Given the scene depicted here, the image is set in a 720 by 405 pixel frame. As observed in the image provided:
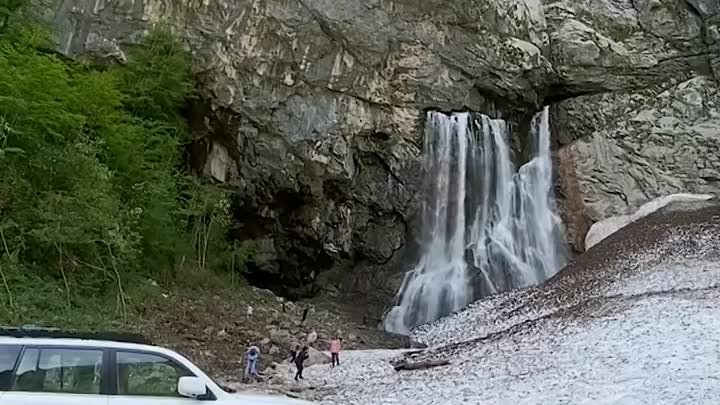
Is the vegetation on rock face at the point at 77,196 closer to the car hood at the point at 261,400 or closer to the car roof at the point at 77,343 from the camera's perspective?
the car roof at the point at 77,343

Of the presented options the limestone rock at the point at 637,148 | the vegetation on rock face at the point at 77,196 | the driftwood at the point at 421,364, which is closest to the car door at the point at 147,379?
the driftwood at the point at 421,364

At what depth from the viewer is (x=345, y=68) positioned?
92.1 feet

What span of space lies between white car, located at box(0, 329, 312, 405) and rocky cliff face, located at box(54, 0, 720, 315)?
20.9 metres

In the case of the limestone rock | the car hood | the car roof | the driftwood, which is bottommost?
the driftwood

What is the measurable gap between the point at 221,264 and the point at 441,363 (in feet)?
41.5

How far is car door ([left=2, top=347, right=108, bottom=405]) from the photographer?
237 inches

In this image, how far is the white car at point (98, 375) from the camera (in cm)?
606

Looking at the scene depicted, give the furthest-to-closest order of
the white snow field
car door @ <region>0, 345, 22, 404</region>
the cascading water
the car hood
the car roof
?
the cascading water, the white snow field, the car hood, the car roof, car door @ <region>0, 345, 22, 404</region>

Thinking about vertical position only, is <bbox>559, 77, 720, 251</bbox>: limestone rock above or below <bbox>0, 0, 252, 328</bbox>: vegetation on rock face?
above

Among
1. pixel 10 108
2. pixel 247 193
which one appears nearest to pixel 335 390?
pixel 10 108

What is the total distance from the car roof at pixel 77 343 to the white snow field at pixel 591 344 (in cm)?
584

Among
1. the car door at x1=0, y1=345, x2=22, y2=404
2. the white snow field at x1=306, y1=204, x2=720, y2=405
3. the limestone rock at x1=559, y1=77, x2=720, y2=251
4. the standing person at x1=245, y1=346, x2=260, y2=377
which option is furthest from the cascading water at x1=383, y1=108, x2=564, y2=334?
the car door at x1=0, y1=345, x2=22, y2=404

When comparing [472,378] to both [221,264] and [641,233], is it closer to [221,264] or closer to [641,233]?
[641,233]

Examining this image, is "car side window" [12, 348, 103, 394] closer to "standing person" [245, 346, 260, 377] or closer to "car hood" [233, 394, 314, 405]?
"car hood" [233, 394, 314, 405]
